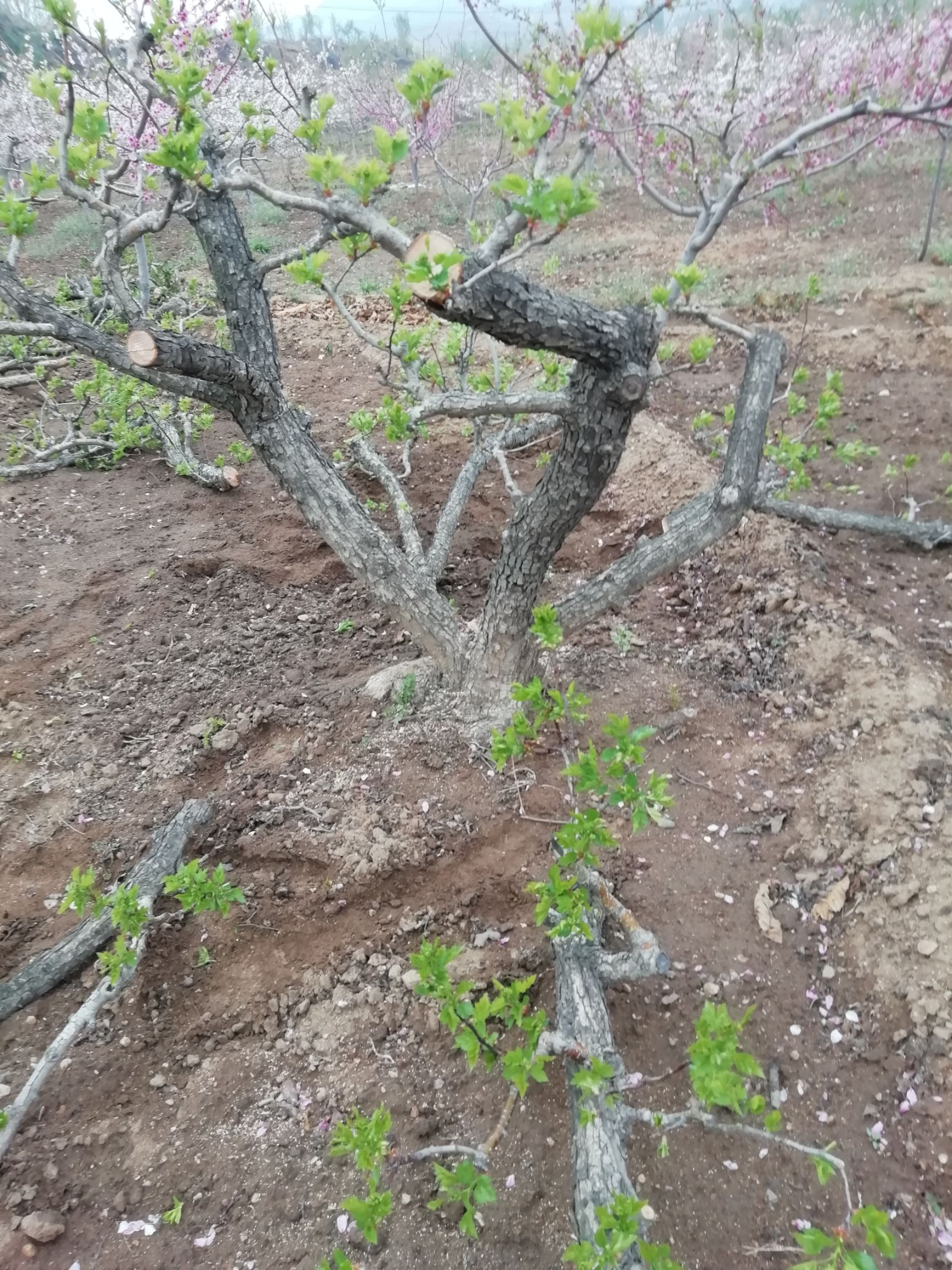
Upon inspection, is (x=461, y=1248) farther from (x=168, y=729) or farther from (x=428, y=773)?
(x=168, y=729)

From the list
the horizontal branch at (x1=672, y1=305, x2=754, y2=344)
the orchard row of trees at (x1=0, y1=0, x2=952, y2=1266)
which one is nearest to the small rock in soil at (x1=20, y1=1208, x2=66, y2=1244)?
the orchard row of trees at (x1=0, y1=0, x2=952, y2=1266)

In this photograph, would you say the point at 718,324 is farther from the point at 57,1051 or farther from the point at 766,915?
the point at 57,1051

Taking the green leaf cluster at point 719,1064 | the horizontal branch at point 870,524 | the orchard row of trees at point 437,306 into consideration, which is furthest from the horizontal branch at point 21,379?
the green leaf cluster at point 719,1064

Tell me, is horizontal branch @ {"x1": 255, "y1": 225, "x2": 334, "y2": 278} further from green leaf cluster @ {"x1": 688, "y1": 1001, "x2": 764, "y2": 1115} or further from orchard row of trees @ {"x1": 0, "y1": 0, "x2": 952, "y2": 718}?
green leaf cluster @ {"x1": 688, "y1": 1001, "x2": 764, "y2": 1115}

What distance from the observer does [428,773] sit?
2.82 m

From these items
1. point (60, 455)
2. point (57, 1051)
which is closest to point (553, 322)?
point (57, 1051)

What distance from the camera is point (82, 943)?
2301 mm

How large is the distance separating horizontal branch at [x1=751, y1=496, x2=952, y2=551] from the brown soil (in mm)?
135

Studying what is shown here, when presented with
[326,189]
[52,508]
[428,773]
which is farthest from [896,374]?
[52,508]

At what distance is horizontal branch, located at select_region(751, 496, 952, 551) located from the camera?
3.08 m

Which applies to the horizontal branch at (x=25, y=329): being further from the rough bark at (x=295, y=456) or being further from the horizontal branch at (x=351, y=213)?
the horizontal branch at (x=351, y=213)

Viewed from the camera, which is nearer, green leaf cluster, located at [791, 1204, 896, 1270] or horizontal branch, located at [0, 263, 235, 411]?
green leaf cluster, located at [791, 1204, 896, 1270]

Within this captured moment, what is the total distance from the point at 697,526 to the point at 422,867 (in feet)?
4.99

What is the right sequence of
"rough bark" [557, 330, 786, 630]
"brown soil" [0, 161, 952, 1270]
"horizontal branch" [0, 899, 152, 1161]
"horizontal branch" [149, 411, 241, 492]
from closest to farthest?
"horizontal branch" [0, 899, 152, 1161]
"brown soil" [0, 161, 952, 1270]
"rough bark" [557, 330, 786, 630]
"horizontal branch" [149, 411, 241, 492]
